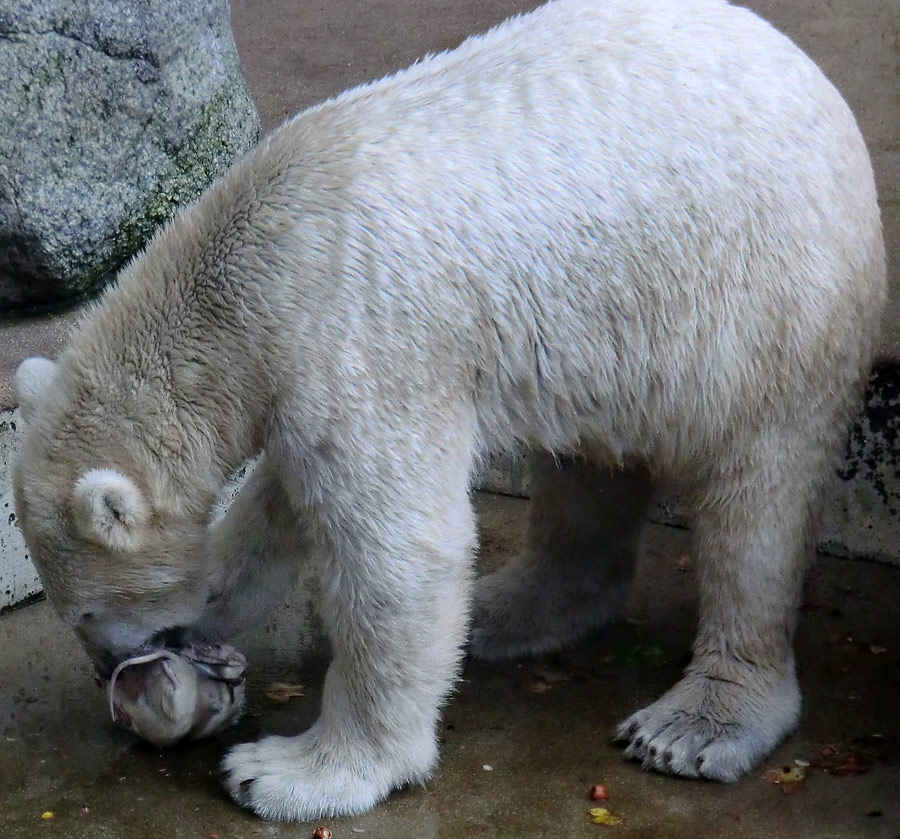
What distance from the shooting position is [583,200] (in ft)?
9.27

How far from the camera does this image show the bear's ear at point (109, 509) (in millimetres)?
2709

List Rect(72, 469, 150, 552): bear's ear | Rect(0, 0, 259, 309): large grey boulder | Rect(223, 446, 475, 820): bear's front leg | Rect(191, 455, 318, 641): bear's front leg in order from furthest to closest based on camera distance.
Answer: Rect(0, 0, 259, 309): large grey boulder
Rect(191, 455, 318, 641): bear's front leg
Rect(223, 446, 475, 820): bear's front leg
Rect(72, 469, 150, 552): bear's ear

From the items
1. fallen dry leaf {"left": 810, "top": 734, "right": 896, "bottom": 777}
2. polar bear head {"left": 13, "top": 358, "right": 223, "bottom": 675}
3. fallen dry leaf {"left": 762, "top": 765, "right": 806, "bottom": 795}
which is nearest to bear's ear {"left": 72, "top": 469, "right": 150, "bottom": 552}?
polar bear head {"left": 13, "top": 358, "right": 223, "bottom": 675}

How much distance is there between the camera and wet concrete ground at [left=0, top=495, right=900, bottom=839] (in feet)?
9.78

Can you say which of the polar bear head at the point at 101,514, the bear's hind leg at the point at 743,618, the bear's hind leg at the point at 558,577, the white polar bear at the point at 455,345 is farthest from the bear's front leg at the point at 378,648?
the bear's hind leg at the point at 558,577

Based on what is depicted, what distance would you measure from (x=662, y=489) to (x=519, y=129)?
1.10 metres

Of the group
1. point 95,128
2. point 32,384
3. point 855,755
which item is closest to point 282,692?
point 32,384

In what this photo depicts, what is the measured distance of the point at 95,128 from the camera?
4246 mm

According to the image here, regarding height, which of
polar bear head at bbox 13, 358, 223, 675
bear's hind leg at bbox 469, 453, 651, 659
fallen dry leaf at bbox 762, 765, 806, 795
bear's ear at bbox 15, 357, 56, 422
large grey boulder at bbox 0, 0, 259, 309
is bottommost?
fallen dry leaf at bbox 762, 765, 806, 795

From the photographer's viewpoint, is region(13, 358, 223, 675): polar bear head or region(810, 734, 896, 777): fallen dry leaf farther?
region(810, 734, 896, 777): fallen dry leaf

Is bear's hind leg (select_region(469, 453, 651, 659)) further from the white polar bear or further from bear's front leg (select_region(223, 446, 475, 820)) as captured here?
bear's front leg (select_region(223, 446, 475, 820))

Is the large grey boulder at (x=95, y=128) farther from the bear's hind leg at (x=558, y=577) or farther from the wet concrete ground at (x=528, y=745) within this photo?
the bear's hind leg at (x=558, y=577)

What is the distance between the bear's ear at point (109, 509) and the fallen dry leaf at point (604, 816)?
1223mm

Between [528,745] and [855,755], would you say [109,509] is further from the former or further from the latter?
[855,755]
